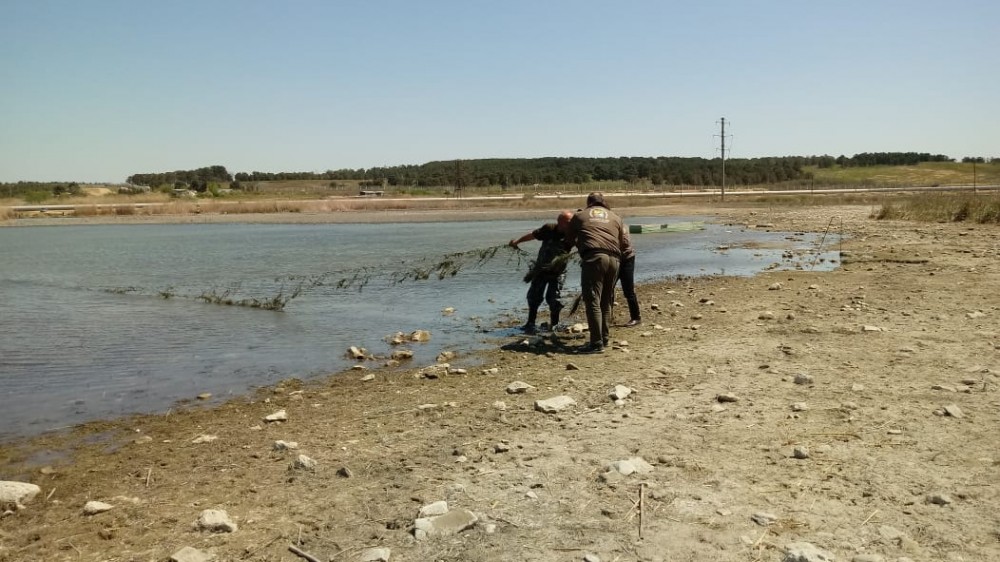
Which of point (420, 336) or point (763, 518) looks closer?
point (763, 518)

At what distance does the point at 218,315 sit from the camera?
1566 centimetres

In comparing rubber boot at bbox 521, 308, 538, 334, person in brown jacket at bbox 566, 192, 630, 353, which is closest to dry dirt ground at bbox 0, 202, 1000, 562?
person in brown jacket at bbox 566, 192, 630, 353

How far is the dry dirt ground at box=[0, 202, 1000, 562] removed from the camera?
14.9 feet

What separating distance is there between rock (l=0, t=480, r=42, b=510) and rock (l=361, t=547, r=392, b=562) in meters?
2.88

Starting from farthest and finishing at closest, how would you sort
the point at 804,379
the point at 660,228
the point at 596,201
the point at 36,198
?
the point at 36,198
the point at 660,228
the point at 596,201
the point at 804,379

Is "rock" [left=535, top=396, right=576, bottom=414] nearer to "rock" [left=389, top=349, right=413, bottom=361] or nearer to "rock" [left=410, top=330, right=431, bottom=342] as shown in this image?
"rock" [left=389, top=349, right=413, bottom=361]

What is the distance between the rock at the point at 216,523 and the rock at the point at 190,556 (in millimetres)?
273

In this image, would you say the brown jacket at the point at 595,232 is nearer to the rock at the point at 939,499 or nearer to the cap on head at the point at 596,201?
the cap on head at the point at 596,201

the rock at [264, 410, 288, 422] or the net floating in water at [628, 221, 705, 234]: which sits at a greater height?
the rock at [264, 410, 288, 422]

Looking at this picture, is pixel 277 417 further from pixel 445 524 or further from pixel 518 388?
pixel 445 524

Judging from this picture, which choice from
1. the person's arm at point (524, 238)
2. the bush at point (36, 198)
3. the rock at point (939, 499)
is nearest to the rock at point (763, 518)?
the rock at point (939, 499)

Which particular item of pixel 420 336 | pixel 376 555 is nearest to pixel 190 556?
pixel 376 555

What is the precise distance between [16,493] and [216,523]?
1978mm

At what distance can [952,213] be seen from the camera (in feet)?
106
